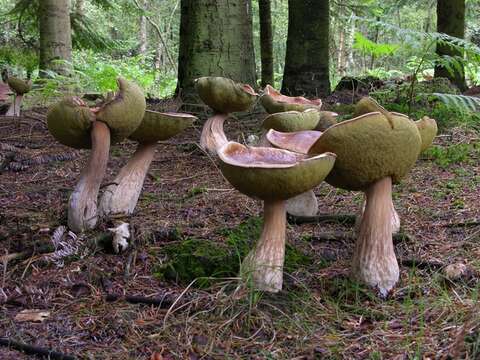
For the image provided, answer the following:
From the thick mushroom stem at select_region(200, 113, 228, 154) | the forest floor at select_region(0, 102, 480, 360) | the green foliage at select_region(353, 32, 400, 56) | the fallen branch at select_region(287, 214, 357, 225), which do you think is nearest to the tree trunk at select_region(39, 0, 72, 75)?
the green foliage at select_region(353, 32, 400, 56)

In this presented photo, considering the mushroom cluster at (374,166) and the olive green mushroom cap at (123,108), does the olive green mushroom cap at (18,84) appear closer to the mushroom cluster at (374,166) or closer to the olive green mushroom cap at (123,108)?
the olive green mushroom cap at (123,108)

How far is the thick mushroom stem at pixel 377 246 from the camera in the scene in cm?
235

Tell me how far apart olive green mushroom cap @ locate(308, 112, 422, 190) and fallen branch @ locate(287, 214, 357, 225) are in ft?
2.77

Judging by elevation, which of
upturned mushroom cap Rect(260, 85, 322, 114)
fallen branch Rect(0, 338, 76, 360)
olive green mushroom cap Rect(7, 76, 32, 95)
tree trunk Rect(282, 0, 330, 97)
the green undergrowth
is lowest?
fallen branch Rect(0, 338, 76, 360)

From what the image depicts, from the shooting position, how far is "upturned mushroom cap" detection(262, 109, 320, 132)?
10.8 ft

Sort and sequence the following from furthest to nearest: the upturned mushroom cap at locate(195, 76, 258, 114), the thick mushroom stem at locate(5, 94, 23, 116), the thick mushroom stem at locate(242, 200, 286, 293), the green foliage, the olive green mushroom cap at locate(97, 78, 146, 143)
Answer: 1. the thick mushroom stem at locate(5, 94, 23, 116)
2. the green foliage
3. the upturned mushroom cap at locate(195, 76, 258, 114)
4. the olive green mushroom cap at locate(97, 78, 146, 143)
5. the thick mushroom stem at locate(242, 200, 286, 293)

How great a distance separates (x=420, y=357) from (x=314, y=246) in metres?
1.11

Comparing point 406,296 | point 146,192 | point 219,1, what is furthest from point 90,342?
point 219,1

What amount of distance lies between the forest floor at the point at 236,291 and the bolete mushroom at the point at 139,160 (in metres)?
0.15

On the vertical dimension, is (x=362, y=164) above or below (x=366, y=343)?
above

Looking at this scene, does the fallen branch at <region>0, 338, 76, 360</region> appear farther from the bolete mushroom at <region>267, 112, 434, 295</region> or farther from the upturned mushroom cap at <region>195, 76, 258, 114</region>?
the upturned mushroom cap at <region>195, 76, 258, 114</region>

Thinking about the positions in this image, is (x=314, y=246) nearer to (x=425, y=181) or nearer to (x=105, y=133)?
(x=105, y=133)

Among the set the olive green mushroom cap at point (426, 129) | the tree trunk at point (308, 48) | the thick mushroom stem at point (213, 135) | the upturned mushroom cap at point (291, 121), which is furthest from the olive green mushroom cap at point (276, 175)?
the tree trunk at point (308, 48)

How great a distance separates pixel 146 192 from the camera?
400 cm
